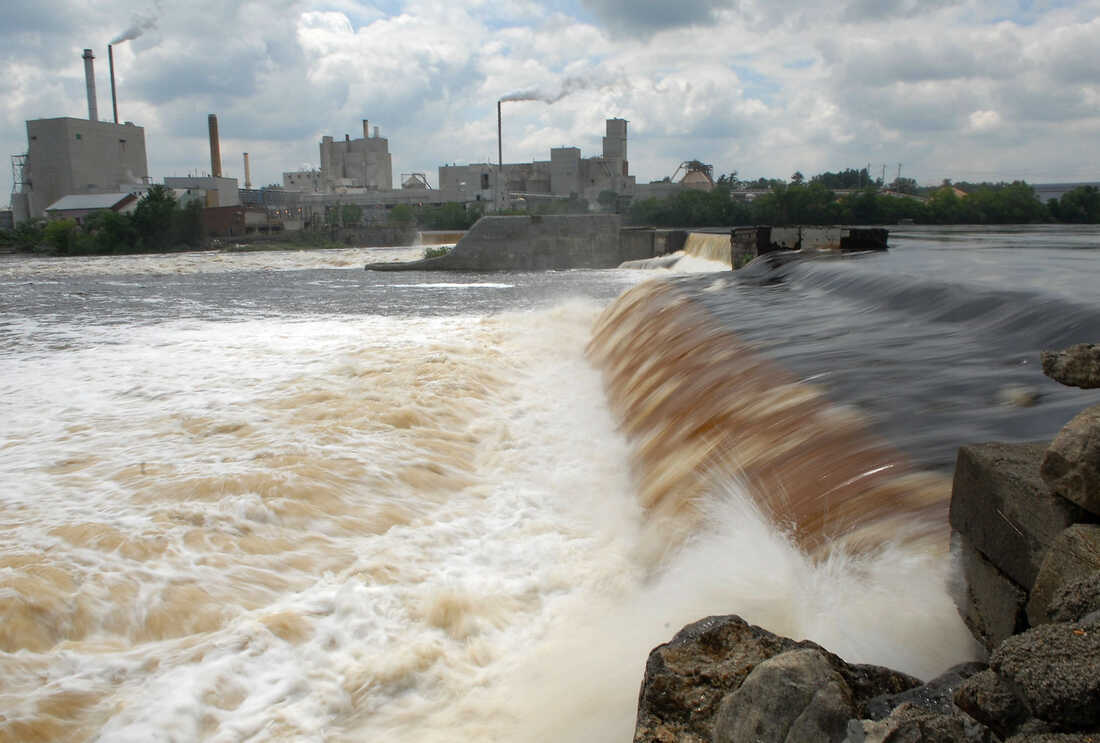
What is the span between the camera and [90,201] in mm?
74250

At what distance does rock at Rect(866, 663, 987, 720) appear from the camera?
215cm

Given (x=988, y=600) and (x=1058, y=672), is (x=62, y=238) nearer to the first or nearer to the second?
(x=988, y=600)

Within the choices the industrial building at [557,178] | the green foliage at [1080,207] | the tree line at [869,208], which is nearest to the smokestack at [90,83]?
the industrial building at [557,178]

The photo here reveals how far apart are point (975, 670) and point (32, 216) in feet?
321

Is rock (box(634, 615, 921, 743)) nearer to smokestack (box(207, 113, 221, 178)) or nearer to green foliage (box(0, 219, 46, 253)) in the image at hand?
green foliage (box(0, 219, 46, 253))

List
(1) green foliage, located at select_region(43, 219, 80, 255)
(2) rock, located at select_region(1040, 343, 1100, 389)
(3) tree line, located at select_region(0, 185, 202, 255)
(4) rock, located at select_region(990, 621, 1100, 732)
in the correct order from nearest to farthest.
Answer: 1. (4) rock, located at select_region(990, 621, 1100, 732)
2. (2) rock, located at select_region(1040, 343, 1100, 389)
3. (1) green foliage, located at select_region(43, 219, 80, 255)
4. (3) tree line, located at select_region(0, 185, 202, 255)

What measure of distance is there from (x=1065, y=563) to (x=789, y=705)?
0.80m

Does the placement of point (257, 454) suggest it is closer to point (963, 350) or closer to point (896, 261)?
point (963, 350)

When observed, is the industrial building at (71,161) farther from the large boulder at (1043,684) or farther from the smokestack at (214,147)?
the large boulder at (1043,684)

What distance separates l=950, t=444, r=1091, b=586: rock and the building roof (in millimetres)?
81277

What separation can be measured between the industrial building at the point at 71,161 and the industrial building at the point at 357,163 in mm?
27451

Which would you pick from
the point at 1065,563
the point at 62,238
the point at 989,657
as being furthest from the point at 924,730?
the point at 62,238

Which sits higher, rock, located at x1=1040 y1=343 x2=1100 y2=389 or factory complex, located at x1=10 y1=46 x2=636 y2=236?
factory complex, located at x1=10 y1=46 x2=636 y2=236

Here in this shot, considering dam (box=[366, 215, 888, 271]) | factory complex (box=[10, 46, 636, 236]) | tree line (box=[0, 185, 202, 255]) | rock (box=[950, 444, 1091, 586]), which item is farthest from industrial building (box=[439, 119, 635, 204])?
rock (box=[950, 444, 1091, 586])
